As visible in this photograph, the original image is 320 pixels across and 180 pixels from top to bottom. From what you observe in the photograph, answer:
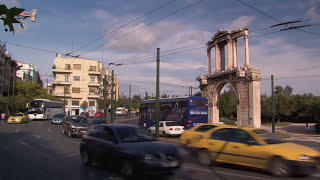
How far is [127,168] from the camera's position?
27.1 feet

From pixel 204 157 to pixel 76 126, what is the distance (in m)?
12.5

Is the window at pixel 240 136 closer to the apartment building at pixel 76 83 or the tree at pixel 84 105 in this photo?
the tree at pixel 84 105

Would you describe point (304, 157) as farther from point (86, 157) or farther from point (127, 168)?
point (86, 157)

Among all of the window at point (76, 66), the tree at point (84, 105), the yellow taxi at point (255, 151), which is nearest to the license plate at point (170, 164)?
the yellow taxi at point (255, 151)

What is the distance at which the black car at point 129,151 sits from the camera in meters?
8.00

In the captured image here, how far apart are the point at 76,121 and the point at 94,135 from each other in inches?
493

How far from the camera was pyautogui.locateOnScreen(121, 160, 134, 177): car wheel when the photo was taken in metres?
8.15

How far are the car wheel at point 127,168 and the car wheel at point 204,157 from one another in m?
3.72

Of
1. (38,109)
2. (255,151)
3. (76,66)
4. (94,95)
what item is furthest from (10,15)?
(76,66)

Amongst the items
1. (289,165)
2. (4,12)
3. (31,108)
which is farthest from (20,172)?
(31,108)

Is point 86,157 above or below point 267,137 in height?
below

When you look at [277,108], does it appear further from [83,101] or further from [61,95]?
[61,95]

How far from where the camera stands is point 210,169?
1012cm

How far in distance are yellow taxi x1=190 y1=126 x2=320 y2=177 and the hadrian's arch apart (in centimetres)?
1882
